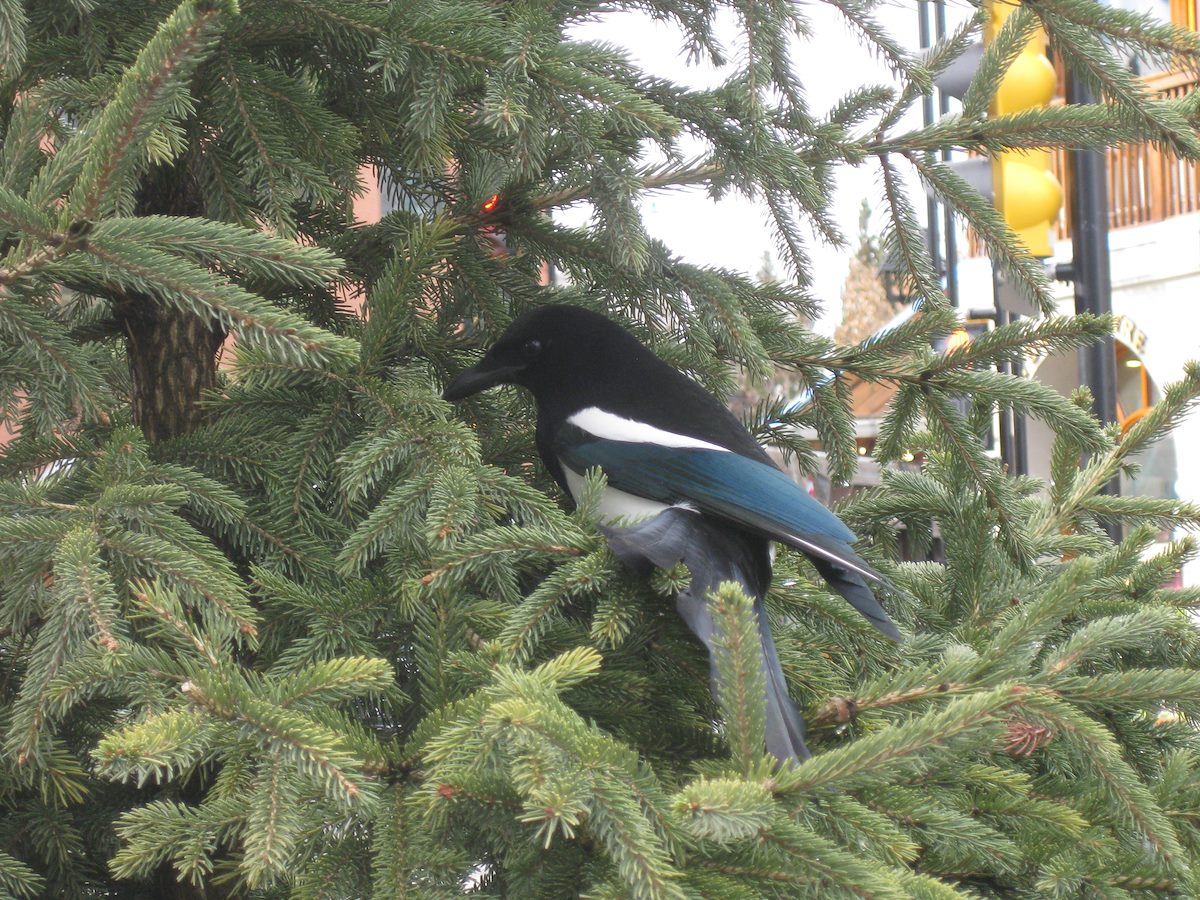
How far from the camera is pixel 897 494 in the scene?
1.63m

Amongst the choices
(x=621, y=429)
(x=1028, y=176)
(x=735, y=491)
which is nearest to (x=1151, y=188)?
(x=1028, y=176)

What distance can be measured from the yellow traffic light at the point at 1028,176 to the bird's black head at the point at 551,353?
8.59 feet

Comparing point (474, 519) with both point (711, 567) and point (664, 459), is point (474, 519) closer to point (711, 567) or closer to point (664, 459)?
point (711, 567)

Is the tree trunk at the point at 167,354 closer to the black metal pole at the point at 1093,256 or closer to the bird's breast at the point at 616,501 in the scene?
the bird's breast at the point at 616,501

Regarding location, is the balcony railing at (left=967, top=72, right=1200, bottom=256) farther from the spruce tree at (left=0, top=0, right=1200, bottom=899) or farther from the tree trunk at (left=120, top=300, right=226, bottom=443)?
the tree trunk at (left=120, top=300, right=226, bottom=443)

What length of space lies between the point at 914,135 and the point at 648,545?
0.77 meters

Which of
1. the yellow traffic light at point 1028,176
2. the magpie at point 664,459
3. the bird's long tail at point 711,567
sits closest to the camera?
the bird's long tail at point 711,567

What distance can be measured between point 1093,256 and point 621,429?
10.5 ft

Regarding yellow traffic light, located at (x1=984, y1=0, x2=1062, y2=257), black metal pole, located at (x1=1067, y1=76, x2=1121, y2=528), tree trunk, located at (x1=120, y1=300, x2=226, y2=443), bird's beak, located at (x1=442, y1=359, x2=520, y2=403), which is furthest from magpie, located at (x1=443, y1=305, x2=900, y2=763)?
black metal pole, located at (x1=1067, y1=76, x2=1121, y2=528)

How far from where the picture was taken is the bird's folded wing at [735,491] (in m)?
1.21

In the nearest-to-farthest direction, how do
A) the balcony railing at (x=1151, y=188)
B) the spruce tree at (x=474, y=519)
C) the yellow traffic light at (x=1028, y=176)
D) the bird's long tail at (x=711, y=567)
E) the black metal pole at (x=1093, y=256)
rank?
the spruce tree at (x=474, y=519) < the bird's long tail at (x=711, y=567) < the yellow traffic light at (x=1028, y=176) < the black metal pole at (x=1093, y=256) < the balcony railing at (x=1151, y=188)

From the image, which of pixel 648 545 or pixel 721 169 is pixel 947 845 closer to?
pixel 648 545

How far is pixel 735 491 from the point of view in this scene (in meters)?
1.32

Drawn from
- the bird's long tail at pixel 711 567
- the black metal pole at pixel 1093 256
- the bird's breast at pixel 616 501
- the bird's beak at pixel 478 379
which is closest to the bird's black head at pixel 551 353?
the bird's beak at pixel 478 379
